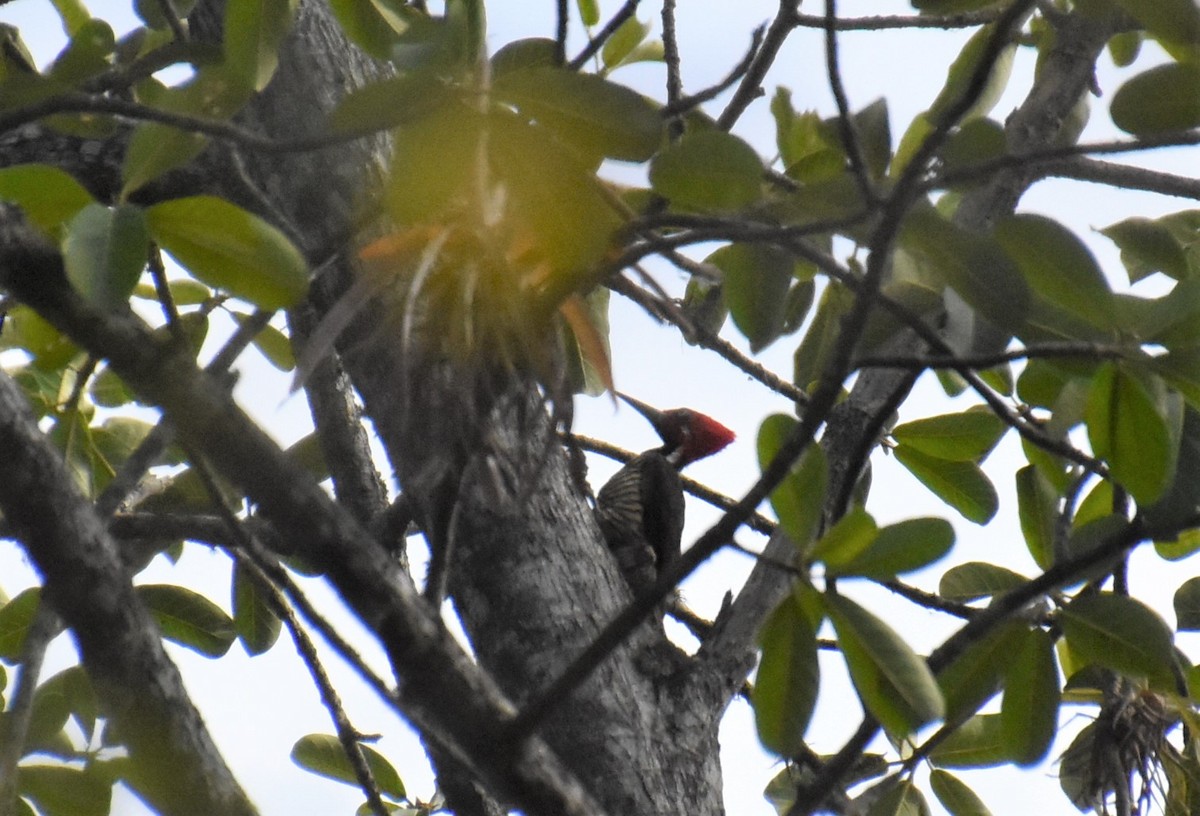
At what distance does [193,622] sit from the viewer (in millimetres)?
2662

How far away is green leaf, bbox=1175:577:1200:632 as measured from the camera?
229 centimetres

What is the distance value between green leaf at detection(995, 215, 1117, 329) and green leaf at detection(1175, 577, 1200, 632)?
1.09 m

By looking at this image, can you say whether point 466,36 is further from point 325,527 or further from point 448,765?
point 448,765

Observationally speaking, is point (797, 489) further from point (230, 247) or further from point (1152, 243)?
point (1152, 243)

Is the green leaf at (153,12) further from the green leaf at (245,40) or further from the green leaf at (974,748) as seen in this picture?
the green leaf at (974,748)

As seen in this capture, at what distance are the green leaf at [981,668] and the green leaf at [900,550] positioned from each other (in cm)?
29

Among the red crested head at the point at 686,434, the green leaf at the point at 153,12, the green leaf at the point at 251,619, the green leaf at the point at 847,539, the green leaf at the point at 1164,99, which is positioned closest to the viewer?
the green leaf at the point at 1164,99

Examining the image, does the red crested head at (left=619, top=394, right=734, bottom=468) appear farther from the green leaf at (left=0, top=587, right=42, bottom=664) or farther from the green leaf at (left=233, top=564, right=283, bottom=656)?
the green leaf at (left=0, top=587, right=42, bottom=664)

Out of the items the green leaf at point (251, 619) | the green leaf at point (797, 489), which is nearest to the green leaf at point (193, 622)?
the green leaf at point (251, 619)

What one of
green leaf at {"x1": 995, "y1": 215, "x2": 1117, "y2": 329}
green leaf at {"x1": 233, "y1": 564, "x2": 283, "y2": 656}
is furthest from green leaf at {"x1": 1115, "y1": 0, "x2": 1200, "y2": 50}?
green leaf at {"x1": 233, "y1": 564, "x2": 283, "y2": 656}

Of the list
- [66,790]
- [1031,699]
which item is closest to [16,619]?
[66,790]

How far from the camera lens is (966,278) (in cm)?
130

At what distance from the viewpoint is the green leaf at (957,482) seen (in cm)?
235

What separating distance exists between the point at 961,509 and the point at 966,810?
579 millimetres
